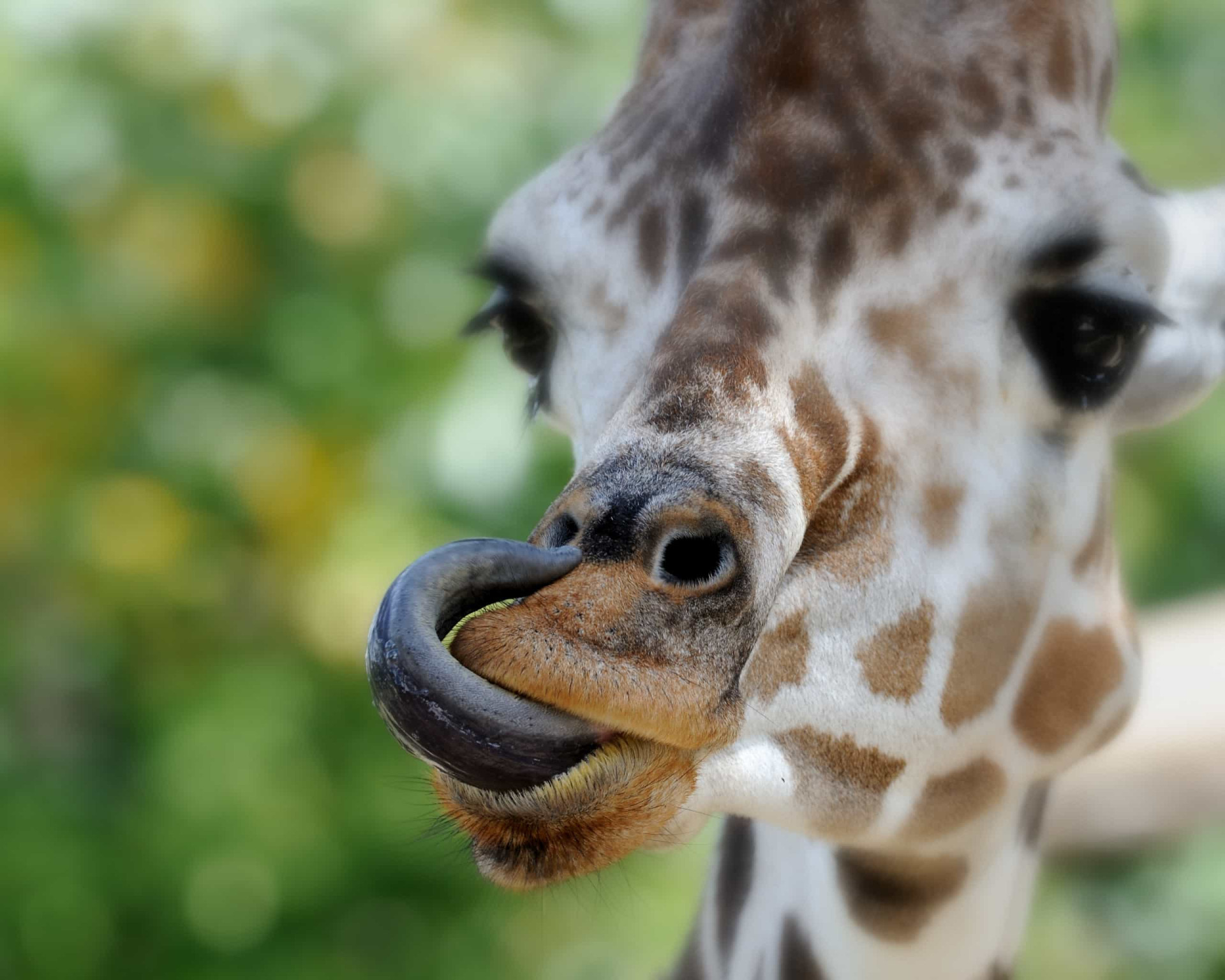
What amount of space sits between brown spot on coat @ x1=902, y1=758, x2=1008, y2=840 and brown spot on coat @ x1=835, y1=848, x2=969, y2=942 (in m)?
0.10

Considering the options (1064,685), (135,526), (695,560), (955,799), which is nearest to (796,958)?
(955,799)

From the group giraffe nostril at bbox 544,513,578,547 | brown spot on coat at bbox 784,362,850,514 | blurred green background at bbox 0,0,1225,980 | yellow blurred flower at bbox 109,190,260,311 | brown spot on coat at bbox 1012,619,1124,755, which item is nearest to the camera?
giraffe nostril at bbox 544,513,578,547

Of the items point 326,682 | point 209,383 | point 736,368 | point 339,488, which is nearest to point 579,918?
point 326,682

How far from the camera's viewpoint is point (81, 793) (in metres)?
4.43

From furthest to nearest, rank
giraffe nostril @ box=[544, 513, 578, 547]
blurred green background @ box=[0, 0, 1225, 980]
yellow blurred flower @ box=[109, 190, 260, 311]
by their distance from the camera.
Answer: yellow blurred flower @ box=[109, 190, 260, 311], blurred green background @ box=[0, 0, 1225, 980], giraffe nostril @ box=[544, 513, 578, 547]

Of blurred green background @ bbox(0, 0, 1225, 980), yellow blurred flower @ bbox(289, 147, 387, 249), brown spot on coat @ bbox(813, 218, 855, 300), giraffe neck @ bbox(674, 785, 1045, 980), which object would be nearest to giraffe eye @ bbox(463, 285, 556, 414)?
brown spot on coat @ bbox(813, 218, 855, 300)

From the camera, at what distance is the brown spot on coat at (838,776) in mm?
1338

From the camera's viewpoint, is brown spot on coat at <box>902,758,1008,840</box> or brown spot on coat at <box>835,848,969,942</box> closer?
brown spot on coat at <box>902,758,1008,840</box>

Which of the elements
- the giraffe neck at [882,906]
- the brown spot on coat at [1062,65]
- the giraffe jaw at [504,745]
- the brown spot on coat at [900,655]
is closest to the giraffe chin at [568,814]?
the giraffe jaw at [504,745]

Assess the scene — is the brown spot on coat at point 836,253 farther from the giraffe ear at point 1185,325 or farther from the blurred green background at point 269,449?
the blurred green background at point 269,449

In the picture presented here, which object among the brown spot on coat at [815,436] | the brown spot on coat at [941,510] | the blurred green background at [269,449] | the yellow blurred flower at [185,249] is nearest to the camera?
the brown spot on coat at [815,436]

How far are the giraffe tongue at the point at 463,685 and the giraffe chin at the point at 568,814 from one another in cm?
2

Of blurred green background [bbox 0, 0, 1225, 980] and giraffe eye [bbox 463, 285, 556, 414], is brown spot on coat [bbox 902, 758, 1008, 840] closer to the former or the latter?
giraffe eye [bbox 463, 285, 556, 414]

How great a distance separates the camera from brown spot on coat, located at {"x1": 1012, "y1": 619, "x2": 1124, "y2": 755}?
1.52 meters
